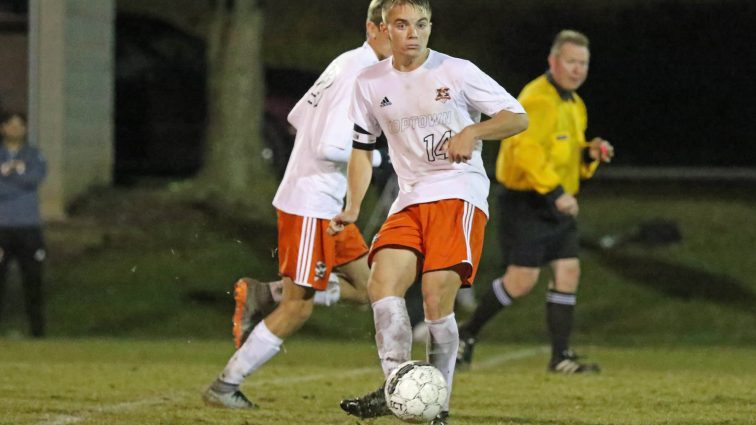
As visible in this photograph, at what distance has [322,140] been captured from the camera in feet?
27.2

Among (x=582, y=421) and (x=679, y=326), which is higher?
(x=582, y=421)

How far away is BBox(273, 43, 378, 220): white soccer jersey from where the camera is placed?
27.0ft

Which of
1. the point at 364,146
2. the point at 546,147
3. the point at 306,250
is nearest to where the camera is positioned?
the point at 364,146

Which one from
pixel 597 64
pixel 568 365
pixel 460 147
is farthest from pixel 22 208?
pixel 597 64

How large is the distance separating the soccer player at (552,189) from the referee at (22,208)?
5.20m

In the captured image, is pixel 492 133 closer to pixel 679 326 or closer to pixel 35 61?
pixel 679 326

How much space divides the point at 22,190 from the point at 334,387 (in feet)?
19.5

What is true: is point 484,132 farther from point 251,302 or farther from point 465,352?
point 465,352

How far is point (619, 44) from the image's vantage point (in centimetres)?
2455

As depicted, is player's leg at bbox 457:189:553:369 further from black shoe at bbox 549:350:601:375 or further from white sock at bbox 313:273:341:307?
white sock at bbox 313:273:341:307

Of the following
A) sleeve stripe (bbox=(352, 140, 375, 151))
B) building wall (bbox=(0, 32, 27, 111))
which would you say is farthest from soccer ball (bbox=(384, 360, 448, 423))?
building wall (bbox=(0, 32, 27, 111))

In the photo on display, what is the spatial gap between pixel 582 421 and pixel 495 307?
326 centimetres

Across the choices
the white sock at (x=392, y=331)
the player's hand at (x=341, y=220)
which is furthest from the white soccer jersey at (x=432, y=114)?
the white sock at (x=392, y=331)

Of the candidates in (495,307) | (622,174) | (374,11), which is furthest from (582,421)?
(622,174)
